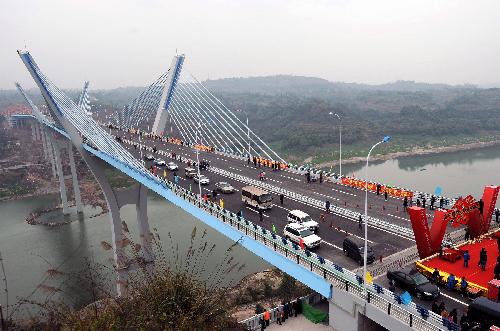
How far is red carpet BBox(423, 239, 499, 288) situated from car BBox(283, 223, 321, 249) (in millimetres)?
4552

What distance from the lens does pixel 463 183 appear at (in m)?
64.8

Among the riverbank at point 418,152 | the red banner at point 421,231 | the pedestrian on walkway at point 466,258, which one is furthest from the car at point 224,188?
the riverbank at point 418,152

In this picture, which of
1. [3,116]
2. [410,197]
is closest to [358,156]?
[410,197]

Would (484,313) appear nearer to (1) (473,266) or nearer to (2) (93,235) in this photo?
(1) (473,266)

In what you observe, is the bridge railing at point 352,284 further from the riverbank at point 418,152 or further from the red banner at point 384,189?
the riverbank at point 418,152

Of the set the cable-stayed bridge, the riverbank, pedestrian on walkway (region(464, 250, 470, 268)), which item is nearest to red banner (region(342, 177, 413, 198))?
the cable-stayed bridge

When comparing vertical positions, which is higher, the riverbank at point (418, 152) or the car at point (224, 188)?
the car at point (224, 188)

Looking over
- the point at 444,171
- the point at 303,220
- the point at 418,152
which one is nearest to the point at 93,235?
the point at 303,220

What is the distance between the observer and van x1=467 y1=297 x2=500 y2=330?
479 inches

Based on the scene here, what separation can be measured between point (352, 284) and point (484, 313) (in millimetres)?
3983

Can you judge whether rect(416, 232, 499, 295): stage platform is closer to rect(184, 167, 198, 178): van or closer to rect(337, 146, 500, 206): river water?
rect(184, 167, 198, 178): van

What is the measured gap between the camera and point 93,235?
4653cm

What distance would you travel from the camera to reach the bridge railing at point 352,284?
1244cm

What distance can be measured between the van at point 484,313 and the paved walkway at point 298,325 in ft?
18.1
